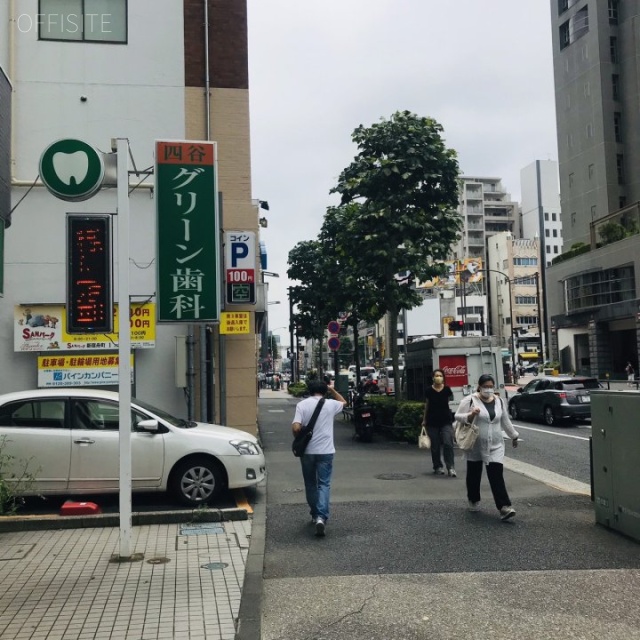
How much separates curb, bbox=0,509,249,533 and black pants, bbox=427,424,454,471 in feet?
14.0

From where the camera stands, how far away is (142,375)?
13.9 meters

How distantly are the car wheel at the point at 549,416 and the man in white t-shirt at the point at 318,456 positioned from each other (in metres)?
15.1

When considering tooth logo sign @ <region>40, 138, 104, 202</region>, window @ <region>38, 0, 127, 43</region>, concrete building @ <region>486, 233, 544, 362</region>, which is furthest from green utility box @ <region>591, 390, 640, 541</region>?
concrete building @ <region>486, 233, 544, 362</region>

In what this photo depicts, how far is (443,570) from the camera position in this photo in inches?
236

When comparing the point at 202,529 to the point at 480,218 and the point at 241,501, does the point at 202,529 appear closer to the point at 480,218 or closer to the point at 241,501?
the point at 241,501

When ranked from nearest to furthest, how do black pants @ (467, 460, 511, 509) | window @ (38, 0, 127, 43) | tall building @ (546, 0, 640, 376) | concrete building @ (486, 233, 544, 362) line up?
black pants @ (467, 460, 511, 509) < window @ (38, 0, 127, 43) < tall building @ (546, 0, 640, 376) < concrete building @ (486, 233, 544, 362)

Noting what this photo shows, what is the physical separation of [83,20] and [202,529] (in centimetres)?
1150

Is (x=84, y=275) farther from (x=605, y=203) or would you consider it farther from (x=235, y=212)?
(x=605, y=203)

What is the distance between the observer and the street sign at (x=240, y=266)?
44.1 ft

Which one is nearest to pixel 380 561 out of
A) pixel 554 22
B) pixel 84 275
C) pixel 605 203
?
pixel 84 275

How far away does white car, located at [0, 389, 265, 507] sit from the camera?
851cm

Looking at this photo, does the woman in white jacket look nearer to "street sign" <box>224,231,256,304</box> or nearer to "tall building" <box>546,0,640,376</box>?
"street sign" <box>224,231,256,304</box>

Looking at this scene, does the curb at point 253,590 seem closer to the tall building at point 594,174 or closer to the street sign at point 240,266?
the street sign at point 240,266

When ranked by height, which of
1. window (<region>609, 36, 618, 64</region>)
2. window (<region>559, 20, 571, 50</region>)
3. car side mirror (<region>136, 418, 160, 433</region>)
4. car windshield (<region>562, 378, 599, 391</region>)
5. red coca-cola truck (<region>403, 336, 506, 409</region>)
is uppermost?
window (<region>559, 20, 571, 50</region>)
